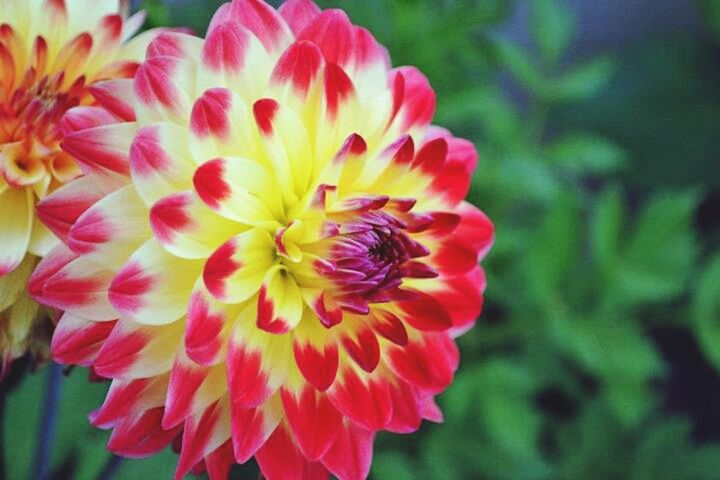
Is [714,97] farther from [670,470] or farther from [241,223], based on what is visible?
[241,223]

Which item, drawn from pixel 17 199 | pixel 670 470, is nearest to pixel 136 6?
pixel 17 199

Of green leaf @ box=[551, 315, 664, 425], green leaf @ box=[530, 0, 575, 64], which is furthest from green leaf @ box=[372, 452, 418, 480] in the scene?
green leaf @ box=[530, 0, 575, 64]

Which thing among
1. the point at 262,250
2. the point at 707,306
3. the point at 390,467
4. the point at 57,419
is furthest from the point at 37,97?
the point at 707,306

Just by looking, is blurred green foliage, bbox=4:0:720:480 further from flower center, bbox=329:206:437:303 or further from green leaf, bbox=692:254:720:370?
flower center, bbox=329:206:437:303

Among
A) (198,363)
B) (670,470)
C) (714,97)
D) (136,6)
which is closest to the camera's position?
(198,363)

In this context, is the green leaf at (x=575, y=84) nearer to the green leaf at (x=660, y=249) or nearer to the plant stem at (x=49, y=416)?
the green leaf at (x=660, y=249)

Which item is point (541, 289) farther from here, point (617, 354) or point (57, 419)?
point (57, 419)
